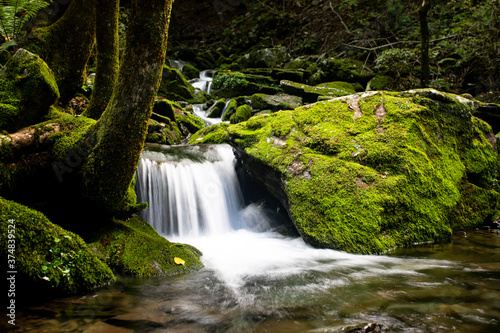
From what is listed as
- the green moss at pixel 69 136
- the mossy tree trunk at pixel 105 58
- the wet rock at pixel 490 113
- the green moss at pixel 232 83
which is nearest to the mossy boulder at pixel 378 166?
the wet rock at pixel 490 113

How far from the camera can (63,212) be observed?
11.6ft

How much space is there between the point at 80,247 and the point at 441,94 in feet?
22.3

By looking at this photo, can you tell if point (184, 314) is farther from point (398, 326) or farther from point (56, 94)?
point (56, 94)

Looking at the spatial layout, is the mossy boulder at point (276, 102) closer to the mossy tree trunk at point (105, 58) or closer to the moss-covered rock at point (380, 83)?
the moss-covered rock at point (380, 83)

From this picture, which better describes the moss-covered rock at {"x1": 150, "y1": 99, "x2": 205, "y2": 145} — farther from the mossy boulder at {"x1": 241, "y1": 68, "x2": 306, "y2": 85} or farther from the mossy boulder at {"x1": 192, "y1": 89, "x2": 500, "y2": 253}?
the mossy boulder at {"x1": 241, "y1": 68, "x2": 306, "y2": 85}

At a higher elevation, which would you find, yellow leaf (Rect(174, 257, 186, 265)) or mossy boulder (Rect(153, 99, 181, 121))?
mossy boulder (Rect(153, 99, 181, 121))

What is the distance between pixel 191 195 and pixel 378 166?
12.7 ft

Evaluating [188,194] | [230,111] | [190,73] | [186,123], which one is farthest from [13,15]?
[190,73]

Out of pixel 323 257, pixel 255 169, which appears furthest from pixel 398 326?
pixel 255 169

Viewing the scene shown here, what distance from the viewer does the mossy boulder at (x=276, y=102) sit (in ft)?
38.0

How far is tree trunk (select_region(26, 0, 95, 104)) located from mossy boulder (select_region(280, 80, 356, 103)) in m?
8.22

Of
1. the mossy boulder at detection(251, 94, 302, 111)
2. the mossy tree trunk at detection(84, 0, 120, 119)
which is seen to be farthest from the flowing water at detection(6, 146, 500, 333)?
the mossy boulder at detection(251, 94, 302, 111)

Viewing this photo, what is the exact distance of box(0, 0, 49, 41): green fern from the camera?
5254 mm

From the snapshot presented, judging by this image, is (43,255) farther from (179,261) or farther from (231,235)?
(231,235)
